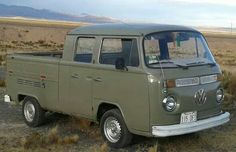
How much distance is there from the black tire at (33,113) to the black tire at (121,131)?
79.2 inches

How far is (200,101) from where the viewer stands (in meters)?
7.64

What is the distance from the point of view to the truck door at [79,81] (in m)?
8.30

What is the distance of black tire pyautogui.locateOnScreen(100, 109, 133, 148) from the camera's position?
25.4ft

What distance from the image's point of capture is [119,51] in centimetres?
793

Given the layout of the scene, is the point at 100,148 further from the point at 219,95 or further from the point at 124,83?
the point at 219,95

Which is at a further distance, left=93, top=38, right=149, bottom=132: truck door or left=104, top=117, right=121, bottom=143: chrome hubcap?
left=104, top=117, right=121, bottom=143: chrome hubcap

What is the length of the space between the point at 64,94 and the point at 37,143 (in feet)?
3.75

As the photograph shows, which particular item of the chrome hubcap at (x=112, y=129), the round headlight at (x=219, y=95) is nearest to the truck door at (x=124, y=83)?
the chrome hubcap at (x=112, y=129)

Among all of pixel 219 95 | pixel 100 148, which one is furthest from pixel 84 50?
pixel 219 95

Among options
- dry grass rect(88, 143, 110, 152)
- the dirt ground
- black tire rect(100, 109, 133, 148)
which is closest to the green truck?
black tire rect(100, 109, 133, 148)

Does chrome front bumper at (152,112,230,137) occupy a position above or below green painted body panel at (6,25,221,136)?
below

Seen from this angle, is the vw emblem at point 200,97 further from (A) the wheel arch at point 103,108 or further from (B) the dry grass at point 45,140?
(B) the dry grass at point 45,140

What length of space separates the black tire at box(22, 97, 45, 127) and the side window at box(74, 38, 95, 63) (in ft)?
5.44

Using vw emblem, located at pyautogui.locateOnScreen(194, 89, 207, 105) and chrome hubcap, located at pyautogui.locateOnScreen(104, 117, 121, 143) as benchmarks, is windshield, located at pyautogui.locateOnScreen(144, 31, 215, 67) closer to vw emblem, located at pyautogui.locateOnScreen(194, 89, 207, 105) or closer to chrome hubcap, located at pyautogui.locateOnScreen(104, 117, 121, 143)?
vw emblem, located at pyautogui.locateOnScreen(194, 89, 207, 105)
